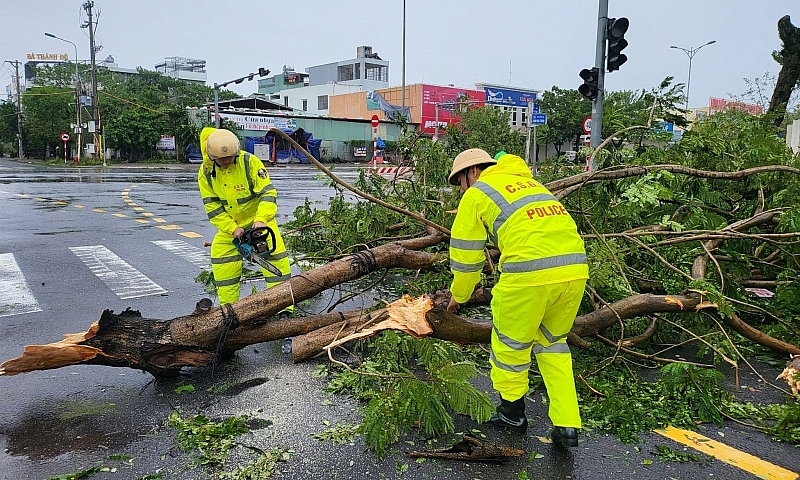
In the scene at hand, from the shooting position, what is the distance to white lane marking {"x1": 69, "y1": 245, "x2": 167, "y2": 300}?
5998 mm

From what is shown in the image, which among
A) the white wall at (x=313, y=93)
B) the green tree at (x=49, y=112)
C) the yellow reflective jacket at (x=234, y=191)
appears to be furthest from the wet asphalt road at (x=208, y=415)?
the white wall at (x=313, y=93)

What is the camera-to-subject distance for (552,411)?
302cm

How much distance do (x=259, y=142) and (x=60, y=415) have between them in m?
38.3

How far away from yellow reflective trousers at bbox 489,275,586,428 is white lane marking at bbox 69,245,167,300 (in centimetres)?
415

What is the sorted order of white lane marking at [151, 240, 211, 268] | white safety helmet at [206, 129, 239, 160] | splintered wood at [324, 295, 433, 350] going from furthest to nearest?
white lane marking at [151, 240, 211, 268]
white safety helmet at [206, 129, 239, 160]
splintered wood at [324, 295, 433, 350]

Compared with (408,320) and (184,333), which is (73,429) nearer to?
(184,333)

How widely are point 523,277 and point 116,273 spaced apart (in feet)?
18.0

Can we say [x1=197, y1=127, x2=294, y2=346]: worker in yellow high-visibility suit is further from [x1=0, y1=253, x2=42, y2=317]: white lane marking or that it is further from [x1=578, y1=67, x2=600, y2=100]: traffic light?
[x1=578, y1=67, x2=600, y2=100]: traffic light

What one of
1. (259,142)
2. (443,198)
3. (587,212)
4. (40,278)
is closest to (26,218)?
(40,278)

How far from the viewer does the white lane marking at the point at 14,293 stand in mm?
5301

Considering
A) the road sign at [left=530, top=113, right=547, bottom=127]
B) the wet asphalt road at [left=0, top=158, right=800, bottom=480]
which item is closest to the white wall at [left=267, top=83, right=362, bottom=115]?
the road sign at [left=530, top=113, right=547, bottom=127]

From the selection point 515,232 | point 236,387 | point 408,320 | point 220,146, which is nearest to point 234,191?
point 220,146

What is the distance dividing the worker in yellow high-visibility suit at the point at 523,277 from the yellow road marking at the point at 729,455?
0.58m

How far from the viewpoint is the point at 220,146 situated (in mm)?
4547
